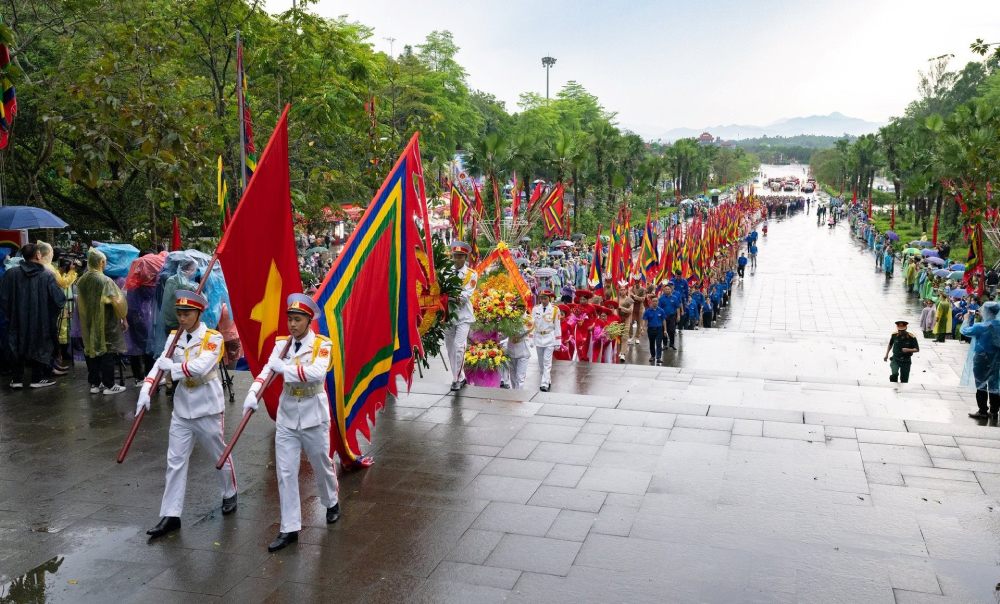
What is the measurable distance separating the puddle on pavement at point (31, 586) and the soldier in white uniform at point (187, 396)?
2.12 ft

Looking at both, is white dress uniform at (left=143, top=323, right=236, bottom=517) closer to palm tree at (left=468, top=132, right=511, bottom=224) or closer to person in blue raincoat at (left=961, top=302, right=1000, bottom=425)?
person in blue raincoat at (left=961, top=302, right=1000, bottom=425)

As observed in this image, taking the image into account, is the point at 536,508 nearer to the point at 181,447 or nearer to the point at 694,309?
the point at 181,447

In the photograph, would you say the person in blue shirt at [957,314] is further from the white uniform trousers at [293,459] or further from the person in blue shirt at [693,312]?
the white uniform trousers at [293,459]

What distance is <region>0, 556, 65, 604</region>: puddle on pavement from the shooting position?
5.11m

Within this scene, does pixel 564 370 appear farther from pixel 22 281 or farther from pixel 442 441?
pixel 22 281

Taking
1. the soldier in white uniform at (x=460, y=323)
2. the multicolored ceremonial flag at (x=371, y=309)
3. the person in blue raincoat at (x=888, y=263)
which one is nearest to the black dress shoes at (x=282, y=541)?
the multicolored ceremonial flag at (x=371, y=309)

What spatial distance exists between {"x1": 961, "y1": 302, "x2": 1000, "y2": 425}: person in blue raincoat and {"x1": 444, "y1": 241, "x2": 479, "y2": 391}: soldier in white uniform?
5.84 meters

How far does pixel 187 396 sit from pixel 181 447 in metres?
0.36

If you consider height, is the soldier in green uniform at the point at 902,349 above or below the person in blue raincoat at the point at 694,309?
above

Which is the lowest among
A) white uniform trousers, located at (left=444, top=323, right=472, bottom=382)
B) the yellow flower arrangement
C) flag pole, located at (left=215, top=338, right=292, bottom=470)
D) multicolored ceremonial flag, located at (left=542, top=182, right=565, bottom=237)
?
the yellow flower arrangement

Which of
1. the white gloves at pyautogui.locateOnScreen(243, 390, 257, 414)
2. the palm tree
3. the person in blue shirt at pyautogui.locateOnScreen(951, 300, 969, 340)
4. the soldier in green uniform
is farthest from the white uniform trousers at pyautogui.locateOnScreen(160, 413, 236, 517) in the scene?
the palm tree

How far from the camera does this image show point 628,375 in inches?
502

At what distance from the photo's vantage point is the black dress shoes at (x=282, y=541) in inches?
226

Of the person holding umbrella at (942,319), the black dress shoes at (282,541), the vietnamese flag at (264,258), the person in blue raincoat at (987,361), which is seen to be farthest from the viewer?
the person holding umbrella at (942,319)
